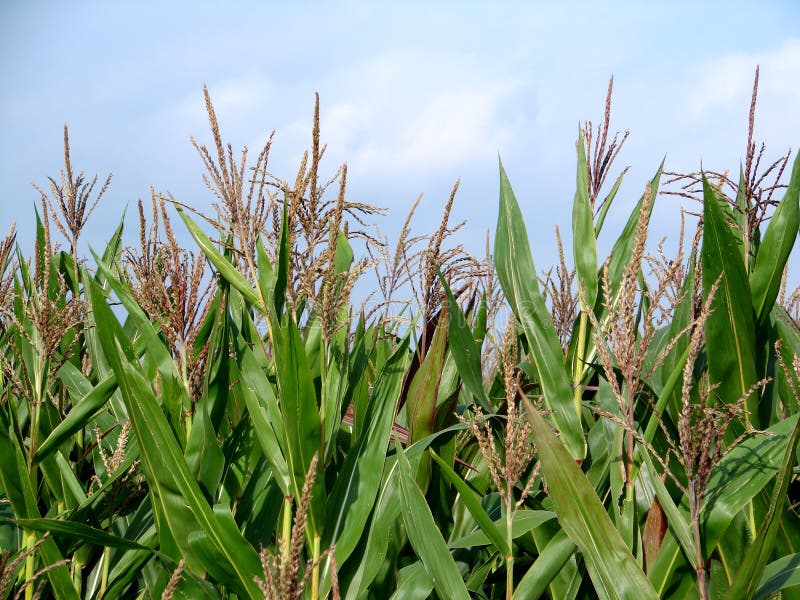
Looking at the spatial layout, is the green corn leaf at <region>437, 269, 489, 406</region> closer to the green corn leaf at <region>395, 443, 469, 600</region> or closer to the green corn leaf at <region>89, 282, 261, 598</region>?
the green corn leaf at <region>395, 443, 469, 600</region>

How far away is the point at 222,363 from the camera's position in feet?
6.19

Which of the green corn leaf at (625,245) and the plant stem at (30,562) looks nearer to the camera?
the plant stem at (30,562)

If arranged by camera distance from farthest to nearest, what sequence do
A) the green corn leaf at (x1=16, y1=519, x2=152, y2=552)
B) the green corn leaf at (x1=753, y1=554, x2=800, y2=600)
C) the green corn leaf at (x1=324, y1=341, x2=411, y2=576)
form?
the green corn leaf at (x1=324, y1=341, x2=411, y2=576), the green corn leaf at (x1=16, y1=519, x2=152, y2=552), the green corn leaf at (x1=753, y1=554, x2=800, y2=600)

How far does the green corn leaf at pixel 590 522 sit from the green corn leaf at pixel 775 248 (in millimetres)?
838

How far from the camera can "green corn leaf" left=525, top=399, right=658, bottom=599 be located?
1.39 m

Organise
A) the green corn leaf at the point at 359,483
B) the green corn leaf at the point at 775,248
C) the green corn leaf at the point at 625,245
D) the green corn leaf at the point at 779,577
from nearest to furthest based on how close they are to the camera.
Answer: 1. the green corn leaf at the point at 779,577
2. the green corn leaf at the point at 359,483
3. the green corn leaf at the point at 775,248
4. the green corn leaf at the point at 625,245

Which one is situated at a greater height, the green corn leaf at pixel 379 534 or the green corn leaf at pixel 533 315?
the green corn leaf at pixel 533 315

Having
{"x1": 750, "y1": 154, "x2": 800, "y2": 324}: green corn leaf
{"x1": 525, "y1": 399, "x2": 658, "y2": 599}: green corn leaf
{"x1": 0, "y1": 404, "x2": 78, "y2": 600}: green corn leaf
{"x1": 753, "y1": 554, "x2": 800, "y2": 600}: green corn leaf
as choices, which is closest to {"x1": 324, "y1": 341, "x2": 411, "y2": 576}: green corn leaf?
{"x1": 525, "y1": 399, "x2": 658, "y2": 599}: green corn leaf

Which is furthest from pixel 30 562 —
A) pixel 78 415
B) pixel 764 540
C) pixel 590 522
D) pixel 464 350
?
pixel 764 540

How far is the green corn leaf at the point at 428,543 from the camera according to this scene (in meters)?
1.57

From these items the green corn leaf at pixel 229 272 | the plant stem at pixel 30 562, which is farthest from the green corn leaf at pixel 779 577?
the plant stem at pixel 30 562

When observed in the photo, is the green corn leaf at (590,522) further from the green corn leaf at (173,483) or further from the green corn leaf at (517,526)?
the green corn leaf at (173,483)

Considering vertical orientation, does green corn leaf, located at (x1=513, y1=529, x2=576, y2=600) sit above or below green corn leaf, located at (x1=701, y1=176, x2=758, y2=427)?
below

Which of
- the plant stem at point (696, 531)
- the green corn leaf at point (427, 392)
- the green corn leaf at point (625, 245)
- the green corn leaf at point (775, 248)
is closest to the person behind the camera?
the plant stem at point (696, 531)
